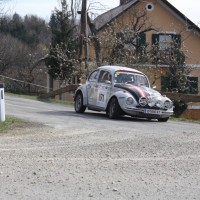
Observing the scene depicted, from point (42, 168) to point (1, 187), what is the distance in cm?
122

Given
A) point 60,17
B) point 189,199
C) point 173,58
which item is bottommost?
point 189,199

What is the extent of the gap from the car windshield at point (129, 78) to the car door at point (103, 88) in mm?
274

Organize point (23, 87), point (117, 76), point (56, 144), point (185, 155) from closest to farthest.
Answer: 1. point (185, 155)
2. point (56, 144)
3. point (117, 76)
4. point (23, 87)

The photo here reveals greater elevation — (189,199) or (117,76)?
(117,76)

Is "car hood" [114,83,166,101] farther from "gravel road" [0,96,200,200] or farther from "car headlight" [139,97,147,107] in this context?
"gravel road" [0,96,200,200]

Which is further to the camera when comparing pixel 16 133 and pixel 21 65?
pixel 21 65

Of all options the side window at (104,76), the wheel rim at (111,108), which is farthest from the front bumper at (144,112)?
the side window at (104,76)

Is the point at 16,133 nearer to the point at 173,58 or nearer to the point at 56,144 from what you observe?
the point at 56,144

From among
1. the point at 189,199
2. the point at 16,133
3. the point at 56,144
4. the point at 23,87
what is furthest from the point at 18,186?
the point at 23,87

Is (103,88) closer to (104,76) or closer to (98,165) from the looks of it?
(104,76)

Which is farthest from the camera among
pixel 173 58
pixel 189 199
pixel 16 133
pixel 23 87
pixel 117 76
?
pixel 23 87

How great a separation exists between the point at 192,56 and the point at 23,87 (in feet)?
51.4

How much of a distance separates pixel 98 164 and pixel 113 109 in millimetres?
8822

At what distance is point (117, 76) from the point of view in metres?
18.4
